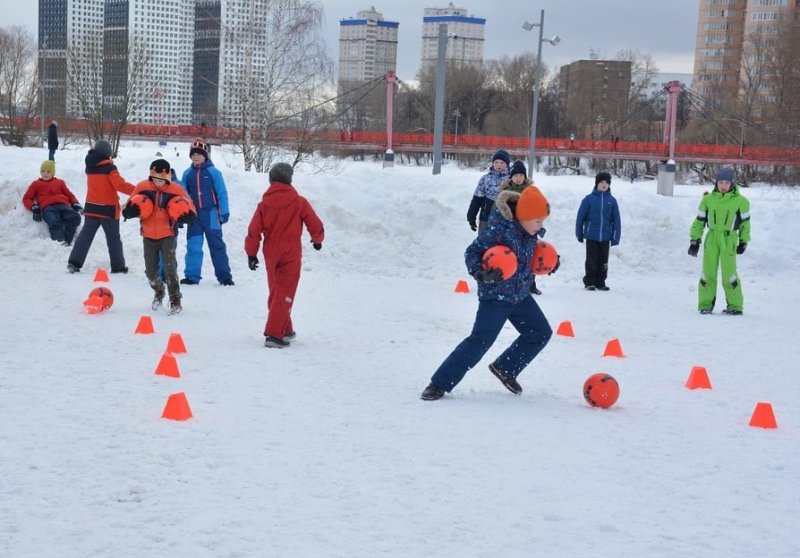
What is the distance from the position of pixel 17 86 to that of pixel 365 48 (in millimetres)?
104242

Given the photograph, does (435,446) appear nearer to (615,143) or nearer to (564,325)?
(564,325)

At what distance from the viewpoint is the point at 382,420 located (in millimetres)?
6270

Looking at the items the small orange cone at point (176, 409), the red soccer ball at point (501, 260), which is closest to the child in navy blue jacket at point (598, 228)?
the red soccer ball at point (501, 260)

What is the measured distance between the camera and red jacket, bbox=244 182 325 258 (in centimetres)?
882

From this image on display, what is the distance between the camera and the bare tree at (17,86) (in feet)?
136

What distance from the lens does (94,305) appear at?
9.97m

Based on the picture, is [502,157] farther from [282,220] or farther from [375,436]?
[375,436]

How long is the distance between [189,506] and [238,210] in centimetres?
1247

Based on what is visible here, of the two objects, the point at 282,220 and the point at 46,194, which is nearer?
the point at 282,220

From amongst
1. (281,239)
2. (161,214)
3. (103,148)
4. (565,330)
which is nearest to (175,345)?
(281,239)

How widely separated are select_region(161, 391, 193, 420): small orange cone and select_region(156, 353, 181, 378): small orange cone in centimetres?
123

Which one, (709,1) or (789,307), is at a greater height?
(709,1)

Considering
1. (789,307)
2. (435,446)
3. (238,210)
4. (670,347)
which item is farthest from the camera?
(238,210)

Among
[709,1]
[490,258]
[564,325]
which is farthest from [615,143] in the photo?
[709,1]
